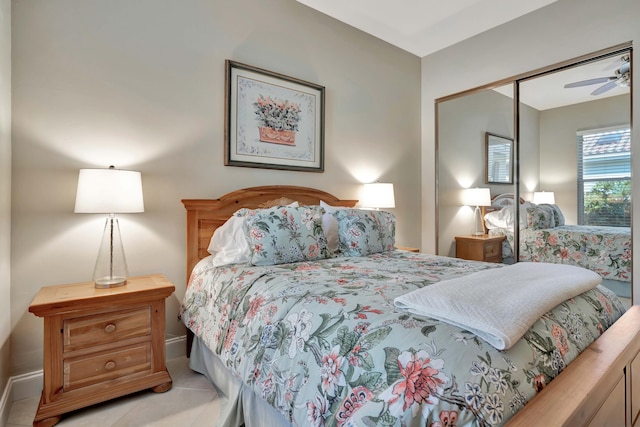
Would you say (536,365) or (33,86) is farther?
(33,86)

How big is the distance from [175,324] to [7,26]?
1940mm

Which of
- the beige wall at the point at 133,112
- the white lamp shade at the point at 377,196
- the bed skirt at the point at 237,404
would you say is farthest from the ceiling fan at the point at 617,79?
the bed skirt at the point at 237,404

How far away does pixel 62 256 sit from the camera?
1.96m

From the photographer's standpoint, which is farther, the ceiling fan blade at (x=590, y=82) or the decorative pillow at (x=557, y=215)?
the decorative pillow at (x=557, y=215)

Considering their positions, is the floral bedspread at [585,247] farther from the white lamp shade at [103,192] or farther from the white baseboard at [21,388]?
the white baseboard at [21,388]

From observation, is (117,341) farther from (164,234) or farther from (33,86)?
(33,86)

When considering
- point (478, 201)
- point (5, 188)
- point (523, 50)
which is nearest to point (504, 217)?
point (478, 201)

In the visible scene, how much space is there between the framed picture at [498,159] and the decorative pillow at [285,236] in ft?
6.82

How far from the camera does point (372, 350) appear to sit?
932mm

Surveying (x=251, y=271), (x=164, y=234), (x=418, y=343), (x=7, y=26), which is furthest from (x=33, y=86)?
(x=418, y=343)

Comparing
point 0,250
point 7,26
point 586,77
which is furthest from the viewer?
point 586,77

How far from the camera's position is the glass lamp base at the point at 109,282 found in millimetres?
1837

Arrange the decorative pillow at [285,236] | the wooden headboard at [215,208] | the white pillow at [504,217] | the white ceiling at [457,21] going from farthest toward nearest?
1. the white pillow at [504,217]
2. the white ceiling at [457,21]
3. the wooden headboard at [215,208]
4. the decorative pillow at [285,236]

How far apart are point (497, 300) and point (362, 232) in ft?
4.40
